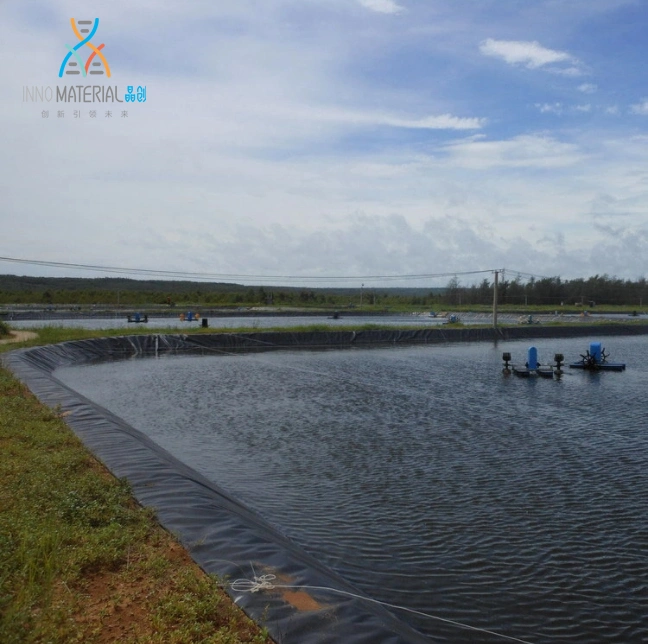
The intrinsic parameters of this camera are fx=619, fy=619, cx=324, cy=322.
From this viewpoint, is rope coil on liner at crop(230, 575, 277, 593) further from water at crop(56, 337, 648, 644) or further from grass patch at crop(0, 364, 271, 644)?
water at crop(56, 337, 648, 644)

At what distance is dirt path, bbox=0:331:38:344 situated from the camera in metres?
22.6

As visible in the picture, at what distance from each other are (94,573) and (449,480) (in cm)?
487

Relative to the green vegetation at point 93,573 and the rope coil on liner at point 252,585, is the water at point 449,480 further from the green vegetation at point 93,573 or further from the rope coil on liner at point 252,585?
the green vegetation at point 93,573

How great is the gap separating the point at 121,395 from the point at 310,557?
10.5 metres

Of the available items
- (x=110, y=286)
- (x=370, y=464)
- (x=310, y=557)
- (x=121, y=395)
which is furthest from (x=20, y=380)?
(x=110, y=286)

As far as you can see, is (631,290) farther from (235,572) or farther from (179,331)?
(235,572)

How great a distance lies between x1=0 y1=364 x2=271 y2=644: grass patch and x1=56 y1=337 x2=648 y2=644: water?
1.60 metres

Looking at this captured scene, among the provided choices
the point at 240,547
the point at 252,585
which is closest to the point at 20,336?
the point at 240,547

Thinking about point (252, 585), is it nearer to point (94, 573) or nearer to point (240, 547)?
point (240, 547)

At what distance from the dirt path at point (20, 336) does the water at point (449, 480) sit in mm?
7021

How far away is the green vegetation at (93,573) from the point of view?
3293mm

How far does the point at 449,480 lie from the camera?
25.6 ft

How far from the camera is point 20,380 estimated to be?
1268 cm

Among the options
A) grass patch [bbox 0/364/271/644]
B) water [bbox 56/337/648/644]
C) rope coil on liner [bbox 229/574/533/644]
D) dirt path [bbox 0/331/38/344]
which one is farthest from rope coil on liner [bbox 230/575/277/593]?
dirt path [bbox 0/331/38/344]
